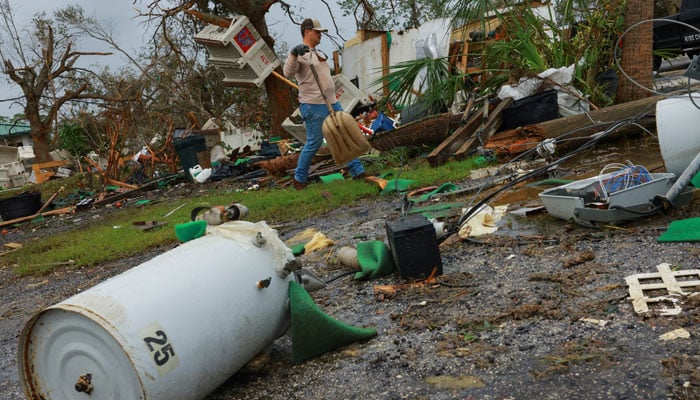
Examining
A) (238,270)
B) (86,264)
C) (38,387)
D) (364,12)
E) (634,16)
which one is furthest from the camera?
(364,12)

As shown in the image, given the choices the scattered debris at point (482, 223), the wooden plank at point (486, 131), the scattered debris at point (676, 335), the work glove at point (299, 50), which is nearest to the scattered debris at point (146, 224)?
the work glove at point (299, 50)

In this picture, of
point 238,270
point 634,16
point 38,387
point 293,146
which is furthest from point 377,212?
point 293,146

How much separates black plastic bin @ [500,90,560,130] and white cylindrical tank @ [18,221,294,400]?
218 inches

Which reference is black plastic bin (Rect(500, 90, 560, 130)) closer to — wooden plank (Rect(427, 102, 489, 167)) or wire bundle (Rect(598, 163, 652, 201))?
wooden plank (Rect(427, 102, 489, 167))

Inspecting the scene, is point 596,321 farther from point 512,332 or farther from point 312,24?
point 312,24

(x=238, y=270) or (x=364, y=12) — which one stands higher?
Answer: (x=364, y=12)

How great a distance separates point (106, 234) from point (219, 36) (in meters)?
4.98

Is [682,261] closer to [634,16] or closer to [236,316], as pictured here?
[236,316]

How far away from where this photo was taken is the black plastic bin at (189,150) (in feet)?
38.4

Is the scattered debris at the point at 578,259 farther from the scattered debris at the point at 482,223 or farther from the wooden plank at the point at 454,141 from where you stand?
the wooden plank at the point at 454,141

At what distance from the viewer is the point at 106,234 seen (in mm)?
7289

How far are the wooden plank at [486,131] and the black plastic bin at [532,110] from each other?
8 centimetres

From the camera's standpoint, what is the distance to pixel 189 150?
1180 cm

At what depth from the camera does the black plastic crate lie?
303 centimetres
